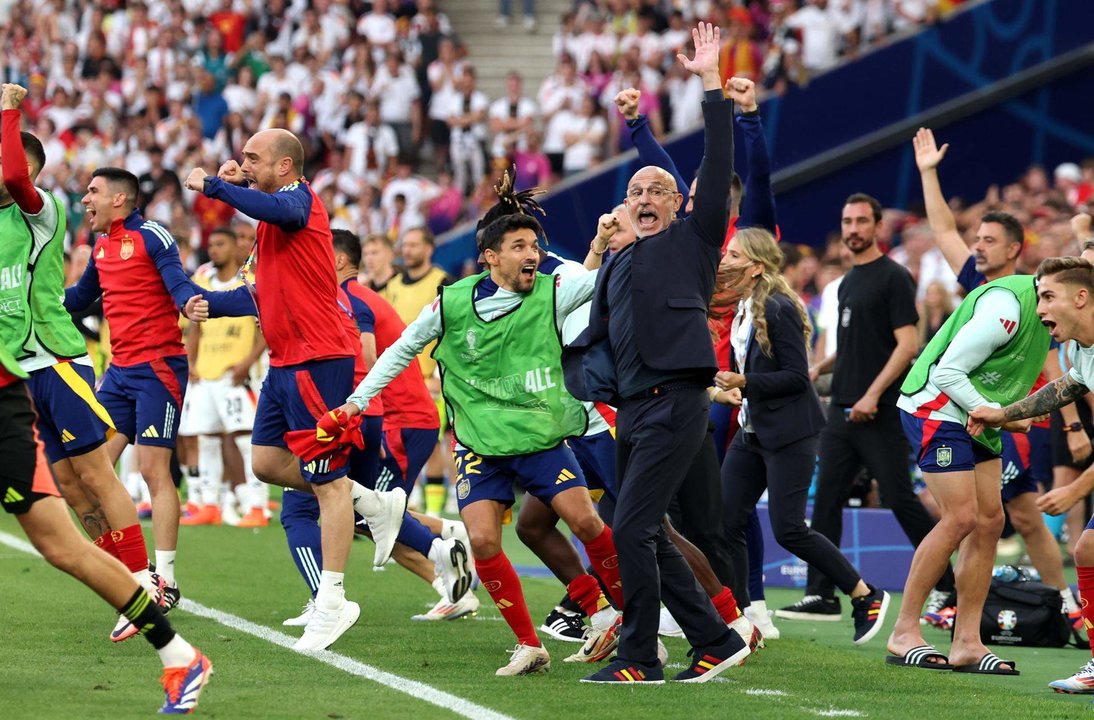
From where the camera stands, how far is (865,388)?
1049cm

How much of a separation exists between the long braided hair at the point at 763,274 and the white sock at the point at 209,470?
24.3 ft

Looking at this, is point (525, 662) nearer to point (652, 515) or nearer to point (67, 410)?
point (652, 515)

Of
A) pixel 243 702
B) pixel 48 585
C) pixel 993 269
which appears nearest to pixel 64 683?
pixel 243 702

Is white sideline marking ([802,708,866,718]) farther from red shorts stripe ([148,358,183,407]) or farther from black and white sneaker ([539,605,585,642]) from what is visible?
red shorts stripe ([148,358,183,407])

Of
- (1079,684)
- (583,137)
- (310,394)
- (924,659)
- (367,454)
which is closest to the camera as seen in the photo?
(1079,684)

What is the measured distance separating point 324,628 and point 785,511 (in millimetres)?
2492

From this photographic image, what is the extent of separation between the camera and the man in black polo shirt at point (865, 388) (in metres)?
10.2

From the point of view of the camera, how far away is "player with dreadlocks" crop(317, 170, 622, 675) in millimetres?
7879

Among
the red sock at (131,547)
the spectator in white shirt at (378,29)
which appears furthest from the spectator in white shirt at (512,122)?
the red sock at (131,547)

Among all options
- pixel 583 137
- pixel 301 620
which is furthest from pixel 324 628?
pixel 583 137

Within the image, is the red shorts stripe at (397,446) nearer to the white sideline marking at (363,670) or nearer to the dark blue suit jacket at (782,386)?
the white sideline marking at (363,670)

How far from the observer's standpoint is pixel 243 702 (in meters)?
6.90

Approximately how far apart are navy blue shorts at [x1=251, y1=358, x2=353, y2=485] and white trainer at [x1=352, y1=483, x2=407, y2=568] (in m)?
0.42

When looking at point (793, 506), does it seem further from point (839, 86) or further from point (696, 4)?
point (696, 4)
